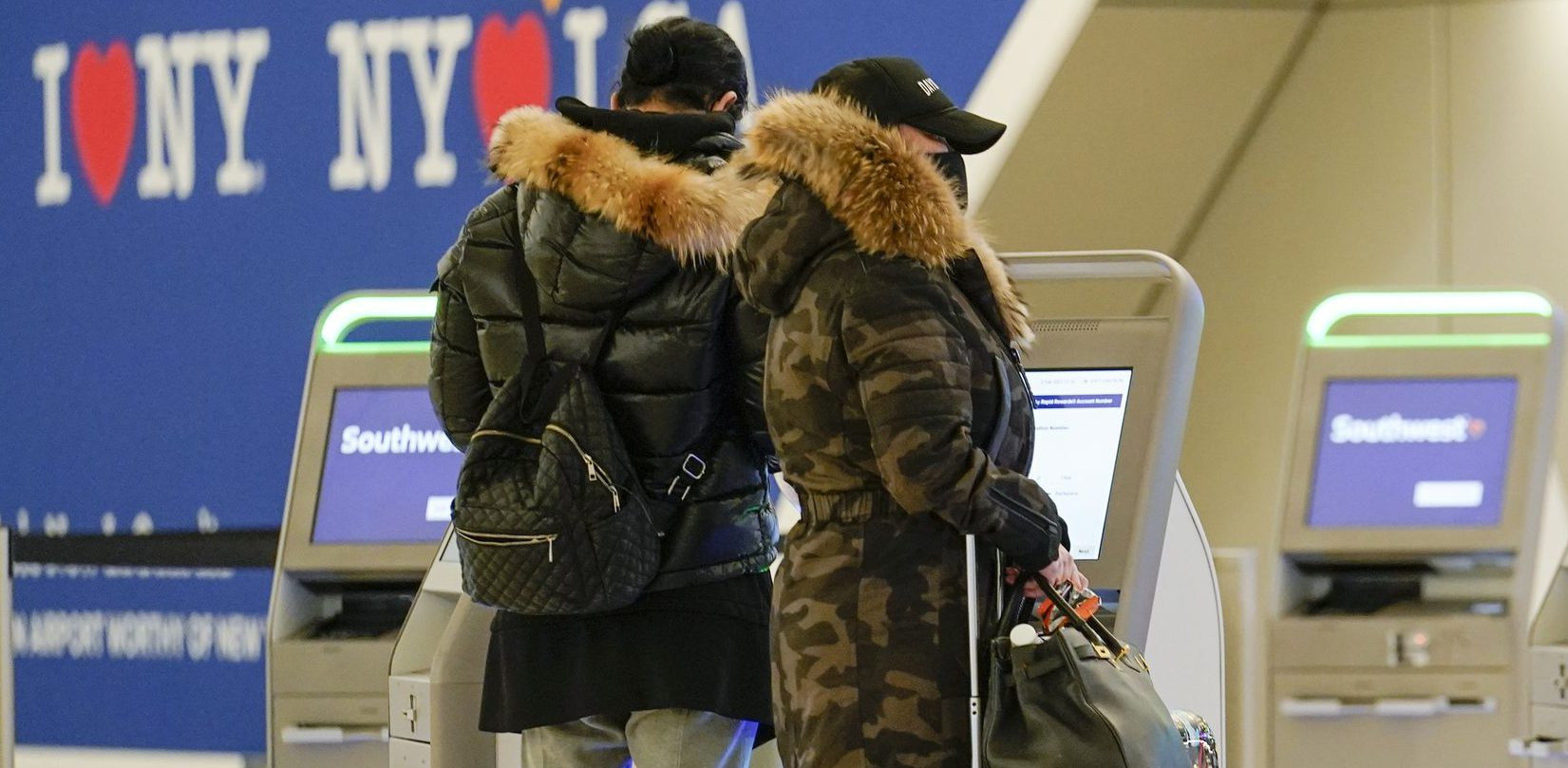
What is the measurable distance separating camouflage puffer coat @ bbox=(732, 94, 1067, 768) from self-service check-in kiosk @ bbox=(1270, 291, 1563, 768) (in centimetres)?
151

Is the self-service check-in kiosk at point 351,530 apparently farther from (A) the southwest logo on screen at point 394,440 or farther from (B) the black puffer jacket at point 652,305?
(B) the black puffer jacket at point 652,305

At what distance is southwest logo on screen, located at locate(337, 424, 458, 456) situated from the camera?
142 inches

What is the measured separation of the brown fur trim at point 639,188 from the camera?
8.18ft

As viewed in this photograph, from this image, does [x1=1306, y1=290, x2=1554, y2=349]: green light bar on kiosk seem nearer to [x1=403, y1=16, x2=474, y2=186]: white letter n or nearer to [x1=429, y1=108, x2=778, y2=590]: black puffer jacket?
[x1=429, y1=108, x2=778, y2=590]: black puffer jacket

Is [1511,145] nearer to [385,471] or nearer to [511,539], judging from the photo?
[385,471]

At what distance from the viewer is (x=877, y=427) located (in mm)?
2160

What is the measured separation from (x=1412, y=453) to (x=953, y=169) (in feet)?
5.38

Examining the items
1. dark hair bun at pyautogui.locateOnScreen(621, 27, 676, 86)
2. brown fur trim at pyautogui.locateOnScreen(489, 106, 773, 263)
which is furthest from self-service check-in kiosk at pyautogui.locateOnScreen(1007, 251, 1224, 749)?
dark hair bun at pyautogui.locateOnScreen(621, 27, 676, 86)

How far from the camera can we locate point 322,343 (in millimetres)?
3678

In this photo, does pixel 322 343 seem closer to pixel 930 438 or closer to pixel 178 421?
pixel 930 438

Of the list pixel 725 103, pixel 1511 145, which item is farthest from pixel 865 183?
pixel 1511 145

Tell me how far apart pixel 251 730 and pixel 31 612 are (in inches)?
36.6

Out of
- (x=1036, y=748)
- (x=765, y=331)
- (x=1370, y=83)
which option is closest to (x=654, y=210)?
(x=765, y=331)

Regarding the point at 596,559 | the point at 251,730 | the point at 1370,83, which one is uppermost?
the point at 1370,83
